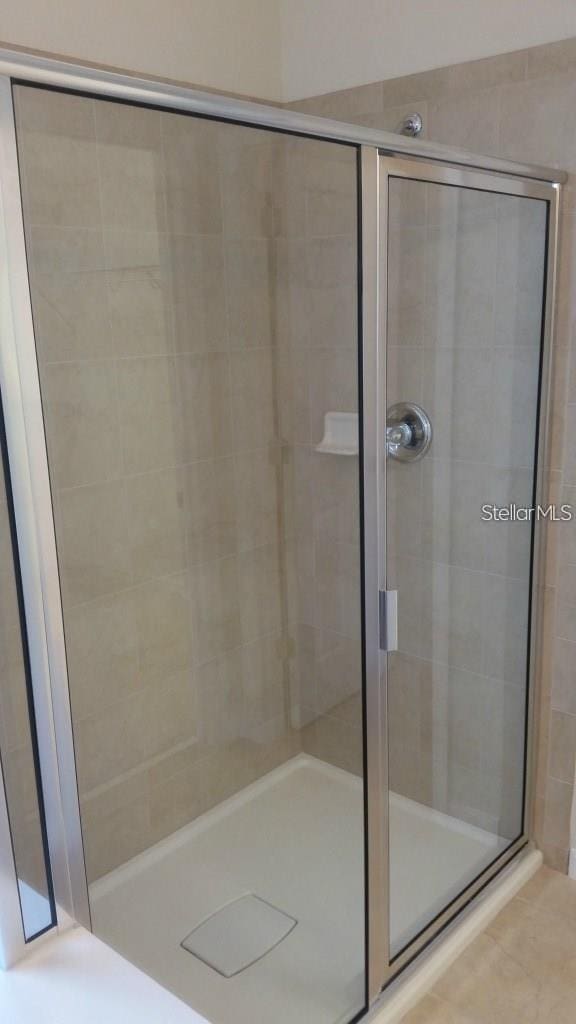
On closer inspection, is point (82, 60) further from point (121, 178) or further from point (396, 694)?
point (396, 694)

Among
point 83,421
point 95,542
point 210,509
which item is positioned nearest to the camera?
point 83,421

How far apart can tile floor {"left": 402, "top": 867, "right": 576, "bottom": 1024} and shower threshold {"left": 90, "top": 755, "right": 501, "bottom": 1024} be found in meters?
0.14

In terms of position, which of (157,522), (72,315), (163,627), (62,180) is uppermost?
(62,180)

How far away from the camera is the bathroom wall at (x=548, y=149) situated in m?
1.87

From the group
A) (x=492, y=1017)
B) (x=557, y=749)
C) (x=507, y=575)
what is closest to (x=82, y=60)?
(x=507, y=575)

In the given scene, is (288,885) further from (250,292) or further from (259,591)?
(250,292)

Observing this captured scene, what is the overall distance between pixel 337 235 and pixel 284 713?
1.27m

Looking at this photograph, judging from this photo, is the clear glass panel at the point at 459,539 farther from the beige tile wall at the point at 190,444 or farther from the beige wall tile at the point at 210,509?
the beige wall tile at the point at 210,509

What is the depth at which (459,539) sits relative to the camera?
2.06 m

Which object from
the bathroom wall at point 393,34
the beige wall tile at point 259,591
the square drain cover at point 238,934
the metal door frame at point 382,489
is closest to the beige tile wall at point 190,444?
the beige wall tile at point 259,591

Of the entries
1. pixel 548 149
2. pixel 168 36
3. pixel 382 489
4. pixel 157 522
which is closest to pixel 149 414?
pixel 157 522

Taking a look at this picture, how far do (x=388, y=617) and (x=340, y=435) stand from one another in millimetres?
458

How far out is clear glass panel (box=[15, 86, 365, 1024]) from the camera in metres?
1.65

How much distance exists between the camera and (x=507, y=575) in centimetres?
211
